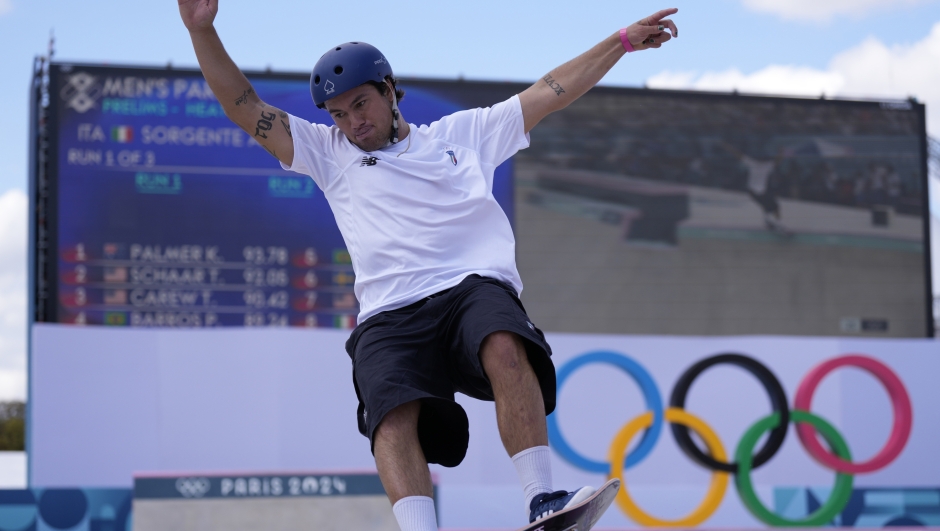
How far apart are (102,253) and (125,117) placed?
4.03ft

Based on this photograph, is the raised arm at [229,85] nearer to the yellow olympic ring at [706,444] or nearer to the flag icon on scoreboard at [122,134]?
the flag icon on scoreboard at [122,134]

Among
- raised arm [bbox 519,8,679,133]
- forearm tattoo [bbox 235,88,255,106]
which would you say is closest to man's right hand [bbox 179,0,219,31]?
forearm tattoo [bbox 235,88,255,106]

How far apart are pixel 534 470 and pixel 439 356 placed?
50 cm

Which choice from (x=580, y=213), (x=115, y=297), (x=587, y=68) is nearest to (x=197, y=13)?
(x=587, y=68)

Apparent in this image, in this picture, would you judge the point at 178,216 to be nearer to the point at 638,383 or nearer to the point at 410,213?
the point at 638,383

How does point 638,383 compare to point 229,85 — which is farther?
point 638,383

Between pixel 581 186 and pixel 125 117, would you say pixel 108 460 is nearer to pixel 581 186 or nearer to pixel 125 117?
pixel 125 117

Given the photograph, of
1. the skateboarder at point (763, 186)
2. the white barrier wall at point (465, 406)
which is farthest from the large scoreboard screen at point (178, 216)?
the skateboarder at point (763, 186)

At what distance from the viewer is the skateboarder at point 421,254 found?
3131 millimetres

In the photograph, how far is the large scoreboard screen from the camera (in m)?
9.06

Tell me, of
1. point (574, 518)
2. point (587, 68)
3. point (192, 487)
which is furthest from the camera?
point (192, 487)

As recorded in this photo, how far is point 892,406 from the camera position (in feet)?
33.9

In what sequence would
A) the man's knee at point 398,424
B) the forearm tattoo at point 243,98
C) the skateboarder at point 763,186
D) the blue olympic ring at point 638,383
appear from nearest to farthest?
the man's knee at point 398,424 → the forearm tattoo at point 243,98 → the blue olympic ring at point 638,383 → the skateboarder at point 763,186

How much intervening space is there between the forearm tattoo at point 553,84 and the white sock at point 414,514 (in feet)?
4.97
